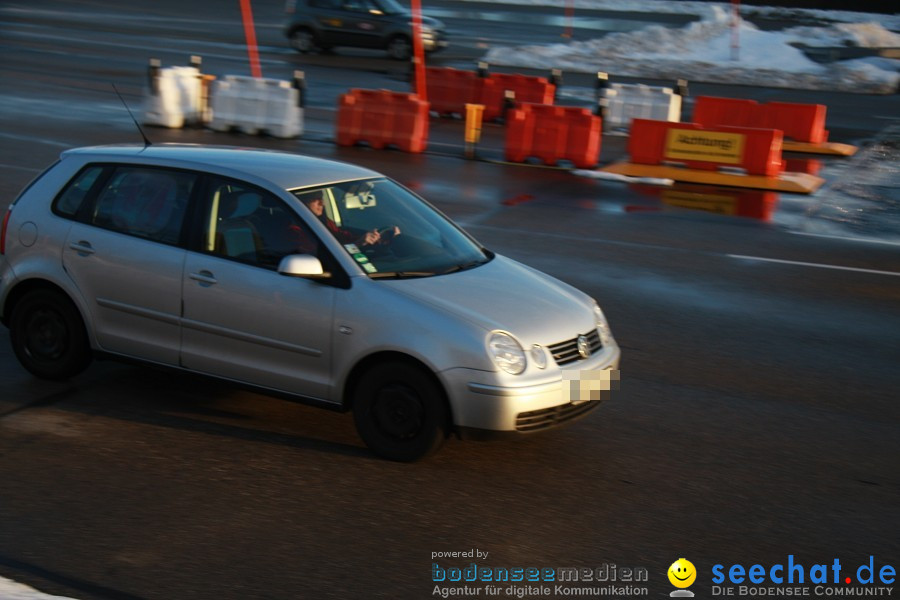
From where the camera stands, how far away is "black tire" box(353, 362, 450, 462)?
20.1 ft

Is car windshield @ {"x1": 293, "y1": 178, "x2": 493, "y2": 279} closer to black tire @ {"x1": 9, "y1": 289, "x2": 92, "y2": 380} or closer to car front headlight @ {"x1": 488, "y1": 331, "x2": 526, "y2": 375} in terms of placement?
car front headlight @ {"x1": 488, "y1": 331, "x2": 526, "y2": 375}

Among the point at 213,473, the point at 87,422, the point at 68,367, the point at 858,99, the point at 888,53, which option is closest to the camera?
the point at 213,473

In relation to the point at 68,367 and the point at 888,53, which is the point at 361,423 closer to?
the point at 68,367

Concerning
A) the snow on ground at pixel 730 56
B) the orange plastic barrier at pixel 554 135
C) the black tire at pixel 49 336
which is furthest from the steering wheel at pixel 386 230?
the snow on ground at pixel 730 56

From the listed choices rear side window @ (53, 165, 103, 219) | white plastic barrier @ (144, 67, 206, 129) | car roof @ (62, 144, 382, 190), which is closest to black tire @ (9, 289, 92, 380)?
rear side window @ (53, 165, 103, 219)

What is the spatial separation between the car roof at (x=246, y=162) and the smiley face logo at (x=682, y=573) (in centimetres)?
319

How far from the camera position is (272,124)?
19.5m

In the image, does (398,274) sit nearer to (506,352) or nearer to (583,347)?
(506,352)

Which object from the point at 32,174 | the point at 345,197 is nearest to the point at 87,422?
the point at 345,197

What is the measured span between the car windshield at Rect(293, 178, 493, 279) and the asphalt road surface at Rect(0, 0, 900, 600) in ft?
3.54

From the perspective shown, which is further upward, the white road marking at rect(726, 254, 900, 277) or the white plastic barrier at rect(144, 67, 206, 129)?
the white plastic barrier at rect(144, 67, 206, 129)

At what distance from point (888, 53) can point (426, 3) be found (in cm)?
1894

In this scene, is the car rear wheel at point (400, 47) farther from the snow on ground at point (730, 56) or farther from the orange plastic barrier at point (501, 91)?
the orange plastic barrier at point (501, 91)

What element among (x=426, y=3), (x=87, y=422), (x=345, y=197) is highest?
(x=426, y=3)
